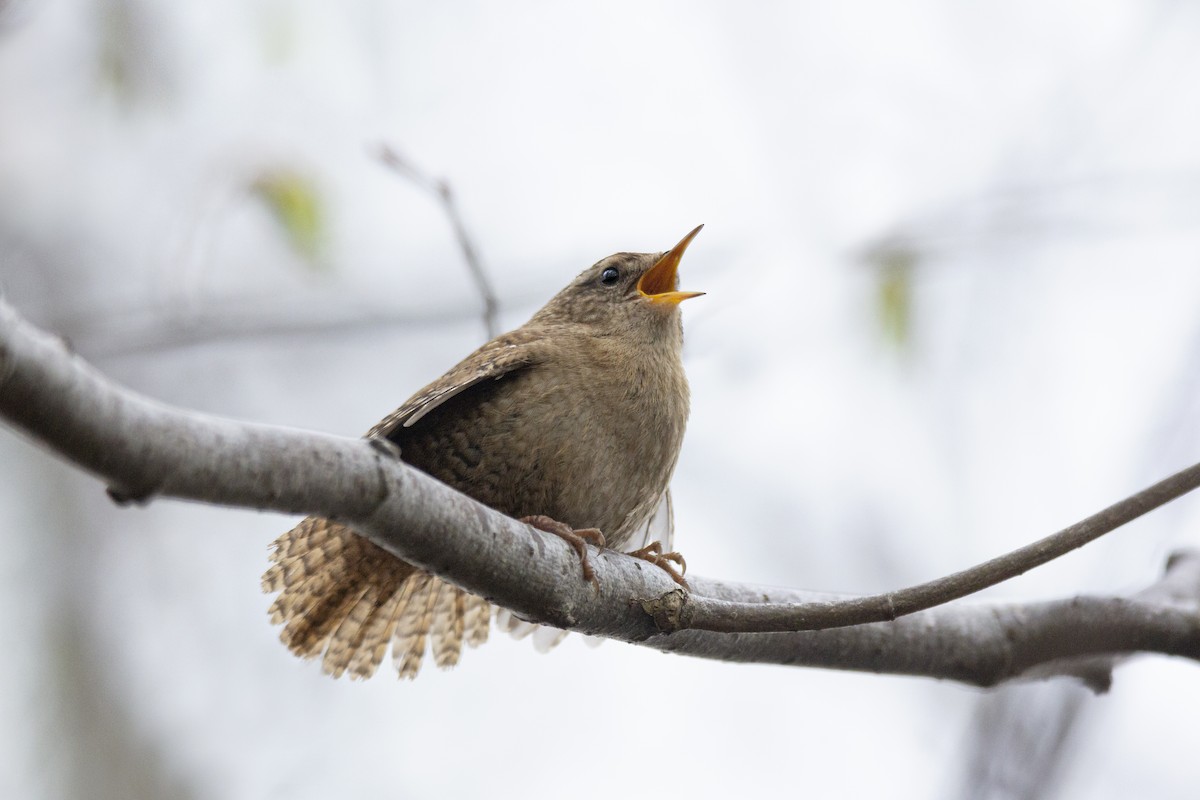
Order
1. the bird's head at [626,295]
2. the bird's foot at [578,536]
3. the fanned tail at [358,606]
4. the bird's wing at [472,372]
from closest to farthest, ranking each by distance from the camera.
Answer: the bird's foot at [578,536] < the bird's wing at [472,372] < the fanned tail at [358,606] < the bird's head at [626,295]

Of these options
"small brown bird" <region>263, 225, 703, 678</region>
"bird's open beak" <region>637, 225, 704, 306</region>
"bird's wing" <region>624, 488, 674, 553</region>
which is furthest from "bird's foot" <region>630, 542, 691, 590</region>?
"bird's open beak" <region>637, 225, 704, 306</region>

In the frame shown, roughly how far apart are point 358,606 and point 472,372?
0.86 meters

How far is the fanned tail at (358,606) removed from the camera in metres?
3.47

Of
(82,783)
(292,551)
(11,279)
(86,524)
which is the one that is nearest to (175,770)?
(82,783)

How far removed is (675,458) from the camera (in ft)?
12.0

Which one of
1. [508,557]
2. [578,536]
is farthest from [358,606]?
[508,557]

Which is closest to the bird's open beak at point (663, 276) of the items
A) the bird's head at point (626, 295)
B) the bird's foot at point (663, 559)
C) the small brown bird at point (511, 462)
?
the bird's head at point (626, 295)

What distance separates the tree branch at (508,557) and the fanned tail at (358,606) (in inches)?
34.8

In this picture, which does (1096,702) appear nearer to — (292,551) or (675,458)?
(675,458)

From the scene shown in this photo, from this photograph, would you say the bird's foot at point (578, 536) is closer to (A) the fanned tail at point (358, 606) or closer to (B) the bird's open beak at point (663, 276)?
(A) the fanned tail at point (358, 606)

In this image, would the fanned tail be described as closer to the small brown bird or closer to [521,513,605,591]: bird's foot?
the small brown bird

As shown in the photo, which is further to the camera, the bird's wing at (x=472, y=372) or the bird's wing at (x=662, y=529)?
the bird's wing at (x=662, y=529)

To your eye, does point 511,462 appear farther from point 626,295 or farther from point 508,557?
point 626,295

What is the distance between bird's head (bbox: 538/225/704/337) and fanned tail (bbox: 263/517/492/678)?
3.48 ft
